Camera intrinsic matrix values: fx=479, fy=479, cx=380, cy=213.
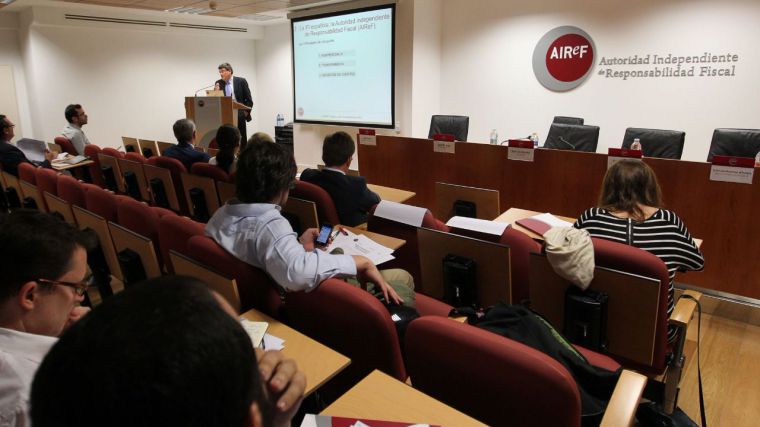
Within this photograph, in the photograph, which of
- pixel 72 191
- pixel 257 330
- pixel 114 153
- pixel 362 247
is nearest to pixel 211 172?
pixel 72 191

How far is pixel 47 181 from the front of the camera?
3.64 meters

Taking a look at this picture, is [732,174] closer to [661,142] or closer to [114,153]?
[661,142]

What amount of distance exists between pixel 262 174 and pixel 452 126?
420 cm

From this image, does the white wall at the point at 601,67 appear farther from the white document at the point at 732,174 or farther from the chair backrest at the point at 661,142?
the white document at the point at 732,174

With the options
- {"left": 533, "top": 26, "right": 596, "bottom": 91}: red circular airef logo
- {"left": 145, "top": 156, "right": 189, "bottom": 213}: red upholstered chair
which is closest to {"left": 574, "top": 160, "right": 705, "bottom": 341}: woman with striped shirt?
{"left": 145, "top": 156, "right": 189, "bottom": 213}: red upholstered chair

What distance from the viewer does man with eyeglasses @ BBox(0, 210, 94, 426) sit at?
1017mm

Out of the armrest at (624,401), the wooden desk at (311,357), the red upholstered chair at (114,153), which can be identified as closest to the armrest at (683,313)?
the armrest at (624,401)

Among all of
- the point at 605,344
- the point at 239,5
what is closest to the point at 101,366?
the point at 605,344

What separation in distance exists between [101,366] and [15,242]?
37.6 inches

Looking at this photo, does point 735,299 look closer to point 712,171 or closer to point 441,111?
point 712,171

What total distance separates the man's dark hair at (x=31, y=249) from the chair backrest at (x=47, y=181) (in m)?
2.75

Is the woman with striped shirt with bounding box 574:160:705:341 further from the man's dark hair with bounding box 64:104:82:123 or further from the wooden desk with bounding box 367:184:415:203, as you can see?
the man's dark hair with bounding box 64:104:82:123

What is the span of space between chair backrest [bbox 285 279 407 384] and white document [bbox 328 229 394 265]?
0.59 metres

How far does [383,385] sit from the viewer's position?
48.8 inches
